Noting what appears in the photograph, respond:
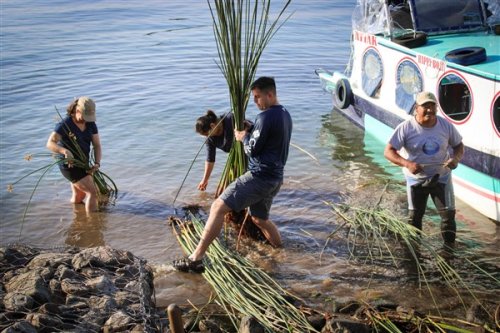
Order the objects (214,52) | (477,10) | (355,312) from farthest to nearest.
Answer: (214,52)
(477,10)
(355,312)

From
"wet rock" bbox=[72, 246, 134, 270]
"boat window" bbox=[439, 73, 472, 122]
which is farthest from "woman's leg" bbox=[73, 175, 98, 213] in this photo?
"boat window" bbox=[439, 73, 472, 122]

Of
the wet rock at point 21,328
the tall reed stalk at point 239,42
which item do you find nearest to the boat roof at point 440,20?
the tall reed stalk at point 239,42

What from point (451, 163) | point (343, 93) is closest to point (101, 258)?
point (451, 163)

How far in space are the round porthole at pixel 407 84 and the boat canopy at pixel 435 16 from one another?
0.85m

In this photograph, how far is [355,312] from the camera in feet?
15.2

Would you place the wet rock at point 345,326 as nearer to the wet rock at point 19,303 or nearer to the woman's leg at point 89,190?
the wet rock at point 19,303

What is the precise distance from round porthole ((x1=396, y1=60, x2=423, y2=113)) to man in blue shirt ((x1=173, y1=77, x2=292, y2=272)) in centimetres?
342

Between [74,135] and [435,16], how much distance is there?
578 cm

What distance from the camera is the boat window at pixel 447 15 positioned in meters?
9.16

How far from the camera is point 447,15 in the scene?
9.28 meters

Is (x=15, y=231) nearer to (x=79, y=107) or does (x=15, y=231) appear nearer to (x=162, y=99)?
(x=79, y=107)

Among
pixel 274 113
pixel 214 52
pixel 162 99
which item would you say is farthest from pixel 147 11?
pixel 274 113

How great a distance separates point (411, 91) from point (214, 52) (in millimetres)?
9916

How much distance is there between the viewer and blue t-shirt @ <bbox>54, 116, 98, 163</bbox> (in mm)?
6969
